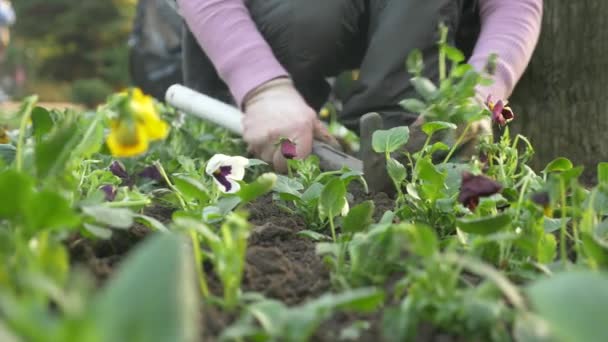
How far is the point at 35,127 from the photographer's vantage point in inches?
42.8

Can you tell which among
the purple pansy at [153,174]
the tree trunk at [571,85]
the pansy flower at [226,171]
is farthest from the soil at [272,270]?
the tree trunk at [571,85]

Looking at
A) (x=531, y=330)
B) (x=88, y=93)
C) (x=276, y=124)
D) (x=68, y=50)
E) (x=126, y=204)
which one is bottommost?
(x=68, y=50)

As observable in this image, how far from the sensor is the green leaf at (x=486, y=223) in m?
0.79

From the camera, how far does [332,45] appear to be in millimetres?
2025

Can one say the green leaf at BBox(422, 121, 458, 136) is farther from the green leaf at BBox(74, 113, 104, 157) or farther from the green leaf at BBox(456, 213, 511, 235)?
the green leaf at BBox(74, 113, 104, 157)

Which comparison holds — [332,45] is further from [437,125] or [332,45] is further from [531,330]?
[531,330]

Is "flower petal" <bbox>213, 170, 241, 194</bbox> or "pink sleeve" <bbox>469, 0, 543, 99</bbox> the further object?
"pink sleeve" <bbox>469, 0, 543, 99</bbox>

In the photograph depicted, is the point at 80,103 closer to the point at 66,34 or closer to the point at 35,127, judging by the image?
the point at 66,34

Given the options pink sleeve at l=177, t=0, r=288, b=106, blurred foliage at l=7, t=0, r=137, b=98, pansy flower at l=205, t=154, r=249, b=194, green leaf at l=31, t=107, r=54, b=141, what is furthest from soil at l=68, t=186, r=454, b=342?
blurred foliage at l=7, t=0, r=137, b=98

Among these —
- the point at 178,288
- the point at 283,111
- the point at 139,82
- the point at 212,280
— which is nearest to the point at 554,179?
the point at 212,280

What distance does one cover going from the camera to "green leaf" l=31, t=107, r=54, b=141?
3.53 ft

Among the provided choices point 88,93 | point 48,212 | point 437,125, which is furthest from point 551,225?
point 88,93

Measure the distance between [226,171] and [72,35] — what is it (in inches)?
598

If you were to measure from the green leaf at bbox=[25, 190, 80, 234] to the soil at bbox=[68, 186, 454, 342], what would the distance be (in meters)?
0.14
